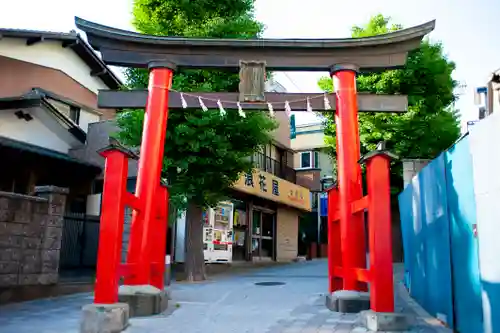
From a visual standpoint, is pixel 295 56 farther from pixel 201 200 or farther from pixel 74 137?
pixel 74 137

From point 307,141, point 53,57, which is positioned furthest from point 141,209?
point 307,141

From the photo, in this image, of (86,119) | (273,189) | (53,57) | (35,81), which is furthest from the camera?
(273,189)

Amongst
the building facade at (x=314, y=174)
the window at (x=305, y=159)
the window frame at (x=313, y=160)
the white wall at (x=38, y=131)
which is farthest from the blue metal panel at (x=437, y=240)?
the window at (x=305, y=159)

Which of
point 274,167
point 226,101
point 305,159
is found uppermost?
point 305,159

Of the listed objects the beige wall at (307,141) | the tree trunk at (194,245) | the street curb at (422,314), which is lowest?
the street curb at (422,314)

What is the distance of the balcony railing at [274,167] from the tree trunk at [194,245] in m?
8.65

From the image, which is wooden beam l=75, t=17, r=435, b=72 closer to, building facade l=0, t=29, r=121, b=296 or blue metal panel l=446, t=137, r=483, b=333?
building facade l=0, t=29, r=121, b=296

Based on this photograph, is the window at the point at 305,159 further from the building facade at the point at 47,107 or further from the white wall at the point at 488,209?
the white wall at the point at 488,209

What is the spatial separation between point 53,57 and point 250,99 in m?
13.2

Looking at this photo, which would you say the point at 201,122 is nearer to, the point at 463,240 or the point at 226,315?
the point at 226,315

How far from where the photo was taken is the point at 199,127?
44.5ft

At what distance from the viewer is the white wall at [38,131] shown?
1608 cm

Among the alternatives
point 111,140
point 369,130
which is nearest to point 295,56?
point 111,140

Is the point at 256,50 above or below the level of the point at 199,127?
above
